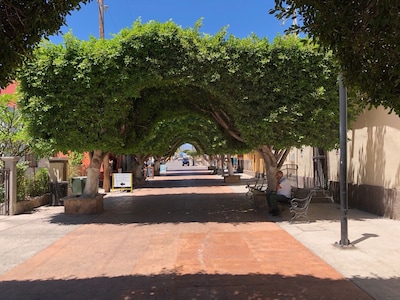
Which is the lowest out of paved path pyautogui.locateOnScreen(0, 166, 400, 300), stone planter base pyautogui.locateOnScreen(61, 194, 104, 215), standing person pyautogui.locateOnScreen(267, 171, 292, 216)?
paved path pyautogui.locateOnScreen(0, 166, 400, 300)

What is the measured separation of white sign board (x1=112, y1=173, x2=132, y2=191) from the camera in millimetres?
21938

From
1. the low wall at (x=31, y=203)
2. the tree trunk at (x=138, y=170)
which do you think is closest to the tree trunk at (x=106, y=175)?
the tree trunk at (x=138, y=170)

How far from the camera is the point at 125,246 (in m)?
8.48

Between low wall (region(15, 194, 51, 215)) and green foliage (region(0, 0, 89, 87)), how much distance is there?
11129 millimetres

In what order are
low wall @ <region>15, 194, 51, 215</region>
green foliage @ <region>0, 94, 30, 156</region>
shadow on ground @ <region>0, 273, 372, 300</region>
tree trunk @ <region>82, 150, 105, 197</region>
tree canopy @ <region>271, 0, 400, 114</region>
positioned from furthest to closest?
green foliage @ <region>0, 94, 30, 156</region>
low wall @ <region>15, 194, 51, 215</region>
tree trunk @ <region>82, 150, 105, 197</region>
shadow on ground @ <region>0, 273, 372, 300</region>
tree canopy @ <region>271, 0, 400, 114</region>

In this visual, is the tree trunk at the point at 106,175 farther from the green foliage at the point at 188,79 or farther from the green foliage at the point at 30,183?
the green foliage at the point at 188,79

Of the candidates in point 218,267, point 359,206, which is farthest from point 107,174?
point 218,267

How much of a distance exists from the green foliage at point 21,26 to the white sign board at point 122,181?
18054 mm

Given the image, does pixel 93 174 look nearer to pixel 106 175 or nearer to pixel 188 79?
pixel 188 79

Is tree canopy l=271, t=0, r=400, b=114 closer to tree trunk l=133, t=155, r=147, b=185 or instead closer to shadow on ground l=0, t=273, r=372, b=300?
shadow on ground l=0, t=273, r=372, b=300

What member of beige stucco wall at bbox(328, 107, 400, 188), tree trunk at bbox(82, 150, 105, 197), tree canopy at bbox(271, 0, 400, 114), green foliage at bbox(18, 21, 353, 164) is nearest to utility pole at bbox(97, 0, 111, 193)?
tree trunk at bbox(82, 150, 105, 197)

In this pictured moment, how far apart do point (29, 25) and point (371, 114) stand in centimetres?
1144

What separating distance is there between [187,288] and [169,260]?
5.40 feet

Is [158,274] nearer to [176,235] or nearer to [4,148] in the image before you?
[176,235]
